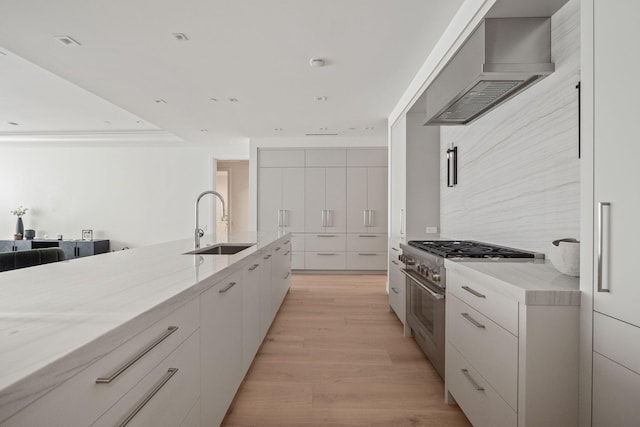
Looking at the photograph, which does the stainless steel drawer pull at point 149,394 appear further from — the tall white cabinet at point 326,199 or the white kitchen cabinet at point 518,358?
the tall white cabinet at point 326,199

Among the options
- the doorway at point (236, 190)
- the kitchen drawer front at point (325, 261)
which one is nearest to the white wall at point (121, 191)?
the doorway at point (236, 190)

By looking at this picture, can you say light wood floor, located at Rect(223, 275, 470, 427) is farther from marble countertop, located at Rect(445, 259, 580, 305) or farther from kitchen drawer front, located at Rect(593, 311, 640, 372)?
kitchen drawer front, located at Rect(593, 311, 640, 372)

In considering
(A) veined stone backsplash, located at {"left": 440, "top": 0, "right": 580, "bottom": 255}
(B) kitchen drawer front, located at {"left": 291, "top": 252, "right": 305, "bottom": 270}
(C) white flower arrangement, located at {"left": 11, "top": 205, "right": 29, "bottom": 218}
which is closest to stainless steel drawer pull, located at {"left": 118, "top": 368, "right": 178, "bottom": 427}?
(A) veined stone backsplash, located at {"left": 440, "top": 0, "right": 580, "bottom": 255}

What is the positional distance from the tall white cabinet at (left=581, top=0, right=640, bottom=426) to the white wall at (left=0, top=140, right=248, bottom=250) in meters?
7.25

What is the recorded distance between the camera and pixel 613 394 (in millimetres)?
1073

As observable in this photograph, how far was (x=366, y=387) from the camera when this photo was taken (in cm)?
229

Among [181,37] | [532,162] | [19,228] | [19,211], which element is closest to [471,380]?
[532,162]

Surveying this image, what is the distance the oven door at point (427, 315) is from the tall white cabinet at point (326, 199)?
140 inches

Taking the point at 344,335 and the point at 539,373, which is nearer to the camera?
the point at 539,373

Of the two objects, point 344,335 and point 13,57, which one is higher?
point 13,57

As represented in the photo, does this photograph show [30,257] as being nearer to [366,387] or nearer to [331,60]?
[366,387]

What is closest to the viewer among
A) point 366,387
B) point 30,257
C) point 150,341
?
point 150,341

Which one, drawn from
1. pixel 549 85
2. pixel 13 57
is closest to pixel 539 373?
pixel 549 85

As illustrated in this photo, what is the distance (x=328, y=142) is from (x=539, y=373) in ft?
19.1
